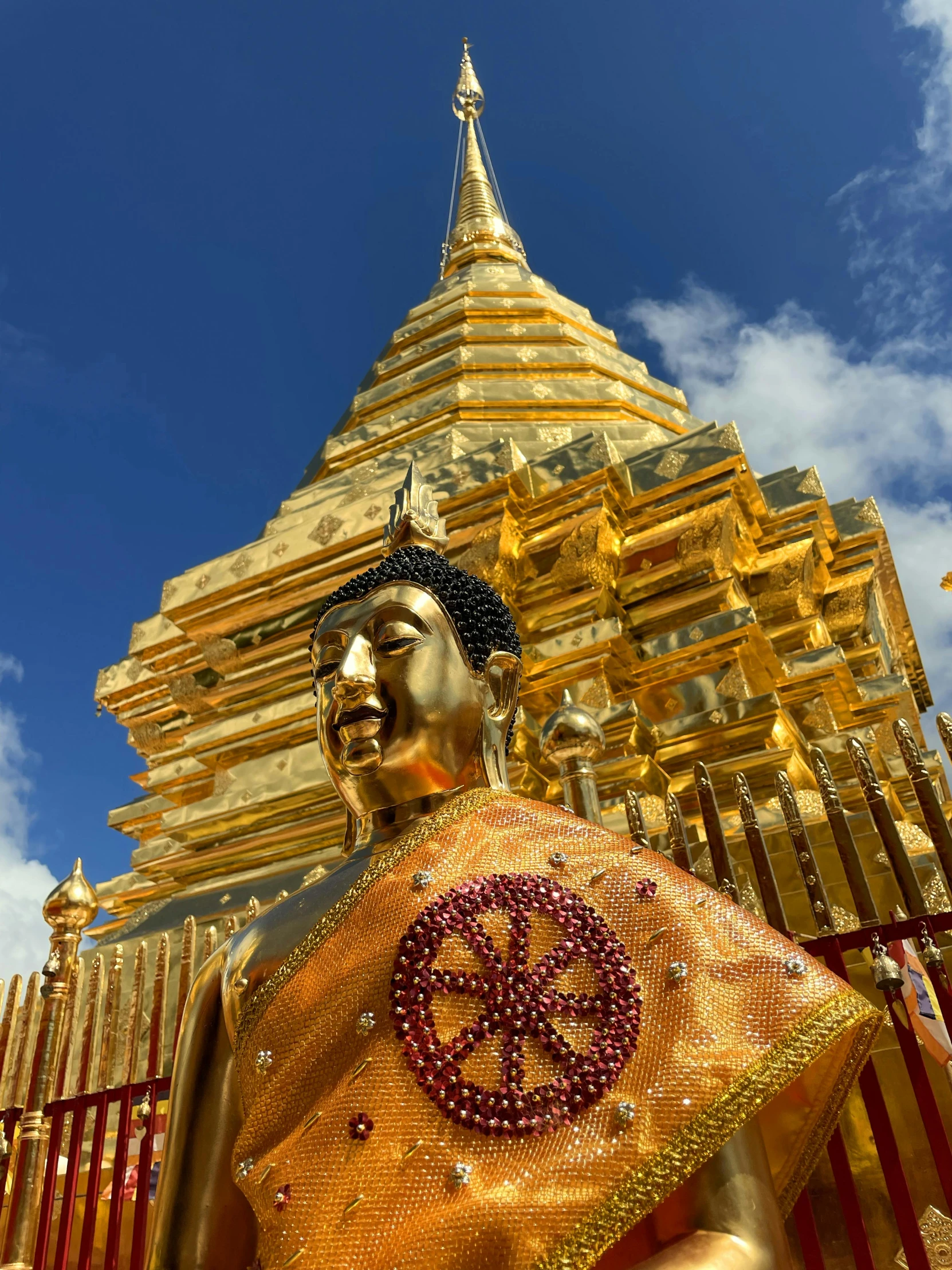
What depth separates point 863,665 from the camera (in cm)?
718

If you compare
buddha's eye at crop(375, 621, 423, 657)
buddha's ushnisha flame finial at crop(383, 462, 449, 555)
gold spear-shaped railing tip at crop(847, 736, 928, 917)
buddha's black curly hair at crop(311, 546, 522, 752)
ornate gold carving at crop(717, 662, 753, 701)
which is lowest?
gold spear-shaped railing tip at crop(847, 736, 928, 917)

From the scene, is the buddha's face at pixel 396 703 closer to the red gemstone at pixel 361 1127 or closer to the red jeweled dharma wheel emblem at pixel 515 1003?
the red jeweled dharma wheel emblem at pixel 515 1003

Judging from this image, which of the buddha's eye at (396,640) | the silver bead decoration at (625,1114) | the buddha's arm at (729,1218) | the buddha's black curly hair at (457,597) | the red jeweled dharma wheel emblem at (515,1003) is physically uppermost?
the buddha's black curly hair at (457,597)

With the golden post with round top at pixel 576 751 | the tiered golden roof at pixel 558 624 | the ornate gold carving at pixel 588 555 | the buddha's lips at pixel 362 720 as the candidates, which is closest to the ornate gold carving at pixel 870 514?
the tiered golden roof at pixel 558 624

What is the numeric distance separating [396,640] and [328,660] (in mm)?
185

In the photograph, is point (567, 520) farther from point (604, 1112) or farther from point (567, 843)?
point (604, 1112)

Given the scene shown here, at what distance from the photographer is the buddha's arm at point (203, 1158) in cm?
171

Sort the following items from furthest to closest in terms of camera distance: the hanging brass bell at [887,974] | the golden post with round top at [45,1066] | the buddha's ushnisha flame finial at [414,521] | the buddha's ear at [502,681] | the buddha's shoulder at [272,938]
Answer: the golden post with round top at [45,1066] < the buddha's ushnisha flame finial at [414,521] < the buddha's ear at [502,681] < the hanging brass bell at [887,974] < the buddha's shoulder at [272,938]

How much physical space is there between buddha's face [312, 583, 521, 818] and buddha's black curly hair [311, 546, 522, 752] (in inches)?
1.3

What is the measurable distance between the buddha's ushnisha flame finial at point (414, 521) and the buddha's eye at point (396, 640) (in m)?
0.54

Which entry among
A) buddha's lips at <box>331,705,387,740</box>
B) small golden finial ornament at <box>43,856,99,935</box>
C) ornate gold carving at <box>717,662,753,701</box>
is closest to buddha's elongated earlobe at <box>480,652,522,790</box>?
buddha's lips at <box>331,705,387,740</box>

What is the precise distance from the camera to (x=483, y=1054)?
57.9 inches

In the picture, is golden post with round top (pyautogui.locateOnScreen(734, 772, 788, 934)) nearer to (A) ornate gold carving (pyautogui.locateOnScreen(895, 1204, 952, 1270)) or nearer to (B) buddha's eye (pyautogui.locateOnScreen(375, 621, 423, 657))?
(A) ornate gold carving (pyautogui.locateOnScreen(895, 1204, 952, 1270))

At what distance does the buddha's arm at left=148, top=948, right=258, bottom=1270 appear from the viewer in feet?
5.60
